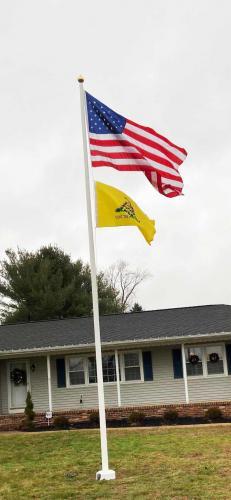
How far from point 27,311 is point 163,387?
813 inches

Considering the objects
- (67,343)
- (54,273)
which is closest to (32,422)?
(67,343)

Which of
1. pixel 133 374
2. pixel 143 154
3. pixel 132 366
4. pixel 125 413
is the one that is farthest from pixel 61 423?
pixel 143 154

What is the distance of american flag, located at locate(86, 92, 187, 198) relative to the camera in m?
9.80

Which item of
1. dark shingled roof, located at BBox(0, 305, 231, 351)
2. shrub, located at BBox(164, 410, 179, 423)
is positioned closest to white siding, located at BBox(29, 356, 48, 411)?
dark shingled roof, located at BBox(0, 305, 231, 351)

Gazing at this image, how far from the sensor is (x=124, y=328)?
2238 cm

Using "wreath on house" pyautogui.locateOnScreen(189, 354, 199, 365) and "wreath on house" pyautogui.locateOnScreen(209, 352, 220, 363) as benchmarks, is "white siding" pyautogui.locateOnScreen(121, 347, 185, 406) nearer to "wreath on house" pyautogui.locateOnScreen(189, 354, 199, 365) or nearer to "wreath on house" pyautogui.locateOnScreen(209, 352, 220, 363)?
"wreath on house" pyautogui.locateOnScreen(189, 354, 199, 365)

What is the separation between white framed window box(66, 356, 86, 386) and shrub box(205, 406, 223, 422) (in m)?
5.28

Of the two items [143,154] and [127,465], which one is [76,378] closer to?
[127,465]

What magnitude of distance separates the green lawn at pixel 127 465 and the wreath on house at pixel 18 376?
5710 mm

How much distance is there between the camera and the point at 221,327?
19.5 m

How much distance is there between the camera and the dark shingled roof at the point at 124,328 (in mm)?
20094

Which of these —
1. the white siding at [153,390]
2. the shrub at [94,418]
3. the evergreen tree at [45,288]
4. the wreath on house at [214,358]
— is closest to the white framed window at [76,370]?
the white siding at [153,390]

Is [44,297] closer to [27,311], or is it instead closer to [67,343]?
[27,311]

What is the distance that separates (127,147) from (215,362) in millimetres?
12224
